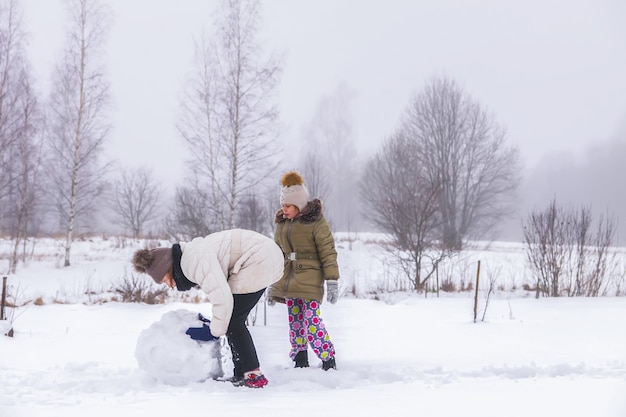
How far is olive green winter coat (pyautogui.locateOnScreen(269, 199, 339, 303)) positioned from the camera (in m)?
3.82

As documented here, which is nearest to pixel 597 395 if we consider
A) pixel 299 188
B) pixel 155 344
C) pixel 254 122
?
pixel 299 188

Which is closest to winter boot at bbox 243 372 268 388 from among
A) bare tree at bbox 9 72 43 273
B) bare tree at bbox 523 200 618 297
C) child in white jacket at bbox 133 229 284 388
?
child in white jacket at bbox 133 229 284 388

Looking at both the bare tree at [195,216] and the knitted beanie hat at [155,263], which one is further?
the bare tree at [195,216]

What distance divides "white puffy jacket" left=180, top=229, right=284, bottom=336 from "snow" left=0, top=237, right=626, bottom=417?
1.61 ft

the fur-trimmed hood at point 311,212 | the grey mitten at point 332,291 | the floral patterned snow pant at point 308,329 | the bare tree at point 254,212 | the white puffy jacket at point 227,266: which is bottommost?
the floral patterned snow pant at point 308,329

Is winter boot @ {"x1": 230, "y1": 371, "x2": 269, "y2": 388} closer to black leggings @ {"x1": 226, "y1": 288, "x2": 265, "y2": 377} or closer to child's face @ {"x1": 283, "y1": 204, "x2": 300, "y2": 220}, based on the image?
black leggings @ {"x1": 226, "y1": 288, "x2": 265, "y2": 377}

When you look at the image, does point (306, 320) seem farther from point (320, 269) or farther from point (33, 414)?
point (33, 414)

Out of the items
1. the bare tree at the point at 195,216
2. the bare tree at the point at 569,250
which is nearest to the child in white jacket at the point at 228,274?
the bare tree at the point at 569,250

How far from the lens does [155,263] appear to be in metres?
3.19

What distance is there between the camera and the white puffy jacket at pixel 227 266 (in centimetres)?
311

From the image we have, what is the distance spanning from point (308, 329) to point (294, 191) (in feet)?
3.40

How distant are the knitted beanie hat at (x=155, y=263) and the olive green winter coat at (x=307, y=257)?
1.00 m

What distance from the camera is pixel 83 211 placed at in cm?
1756

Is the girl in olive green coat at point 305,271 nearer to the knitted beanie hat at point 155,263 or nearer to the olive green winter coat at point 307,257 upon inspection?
the olive green winter coat at point 307,257
